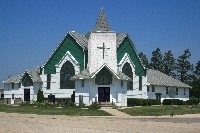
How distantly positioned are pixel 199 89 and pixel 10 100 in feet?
143

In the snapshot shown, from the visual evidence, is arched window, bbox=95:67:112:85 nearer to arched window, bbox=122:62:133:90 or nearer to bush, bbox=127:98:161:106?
bush, bbox=127:98:161:106

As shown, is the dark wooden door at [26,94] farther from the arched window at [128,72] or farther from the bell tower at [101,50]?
the arched window at [128,72]

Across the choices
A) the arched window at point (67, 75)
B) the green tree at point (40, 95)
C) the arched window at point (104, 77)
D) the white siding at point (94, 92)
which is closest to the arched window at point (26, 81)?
the green tree at point (40, 95)

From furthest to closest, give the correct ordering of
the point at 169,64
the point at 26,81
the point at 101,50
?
the point at 169,64
the point at 26,81
the point at 101,50

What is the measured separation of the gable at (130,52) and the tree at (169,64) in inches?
1792

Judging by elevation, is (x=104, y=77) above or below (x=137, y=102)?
above

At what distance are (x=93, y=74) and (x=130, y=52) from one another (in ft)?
34.1

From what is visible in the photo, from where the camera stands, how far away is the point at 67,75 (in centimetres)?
5194

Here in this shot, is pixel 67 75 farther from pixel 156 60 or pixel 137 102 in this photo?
pixel 156 60

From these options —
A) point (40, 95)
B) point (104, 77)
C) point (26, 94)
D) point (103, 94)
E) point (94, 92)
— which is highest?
point (104, 77)

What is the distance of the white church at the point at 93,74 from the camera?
47.0 metres

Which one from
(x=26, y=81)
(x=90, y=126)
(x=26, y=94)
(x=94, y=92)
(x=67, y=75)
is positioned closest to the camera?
(x=90, y=126)

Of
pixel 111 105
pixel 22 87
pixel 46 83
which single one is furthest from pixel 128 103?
pixel 22 87

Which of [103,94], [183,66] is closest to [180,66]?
[183,66]
